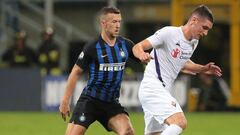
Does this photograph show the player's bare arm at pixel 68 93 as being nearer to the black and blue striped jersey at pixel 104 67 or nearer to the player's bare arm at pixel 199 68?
the black and blue striped jersey at pixel 104 67

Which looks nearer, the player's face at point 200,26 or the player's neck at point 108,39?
the player's face at point 200,26

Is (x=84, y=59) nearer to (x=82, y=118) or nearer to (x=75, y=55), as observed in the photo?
(x=82, y=118)

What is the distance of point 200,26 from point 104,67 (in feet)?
4.25

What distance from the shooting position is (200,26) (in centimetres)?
1027

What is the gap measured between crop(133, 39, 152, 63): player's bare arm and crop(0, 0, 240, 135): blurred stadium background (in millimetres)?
6518

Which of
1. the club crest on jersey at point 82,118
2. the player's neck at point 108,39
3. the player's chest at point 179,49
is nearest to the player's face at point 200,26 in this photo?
the player's chest at point 179,49

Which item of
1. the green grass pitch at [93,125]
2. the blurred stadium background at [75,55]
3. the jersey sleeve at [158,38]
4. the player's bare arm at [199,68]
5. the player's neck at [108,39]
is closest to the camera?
the jersey sleeve at [158,38]

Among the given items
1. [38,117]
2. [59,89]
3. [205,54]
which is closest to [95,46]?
[38,117]

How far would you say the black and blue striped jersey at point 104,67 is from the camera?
34.9ft

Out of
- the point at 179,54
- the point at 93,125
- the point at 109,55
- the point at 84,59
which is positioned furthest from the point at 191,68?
the point at 93,125

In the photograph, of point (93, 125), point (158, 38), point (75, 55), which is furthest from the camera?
point (75, 55)

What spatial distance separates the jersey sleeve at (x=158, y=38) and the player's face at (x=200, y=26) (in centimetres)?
32

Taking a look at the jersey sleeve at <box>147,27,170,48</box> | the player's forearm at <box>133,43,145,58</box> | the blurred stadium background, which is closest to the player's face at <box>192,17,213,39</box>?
the jersey sleeve at <box>147,27,170,48</box>

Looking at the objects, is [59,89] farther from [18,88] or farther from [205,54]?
[205,54]
